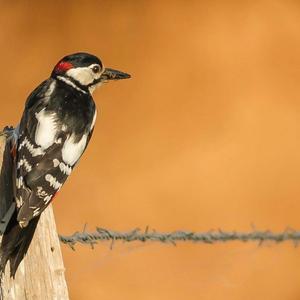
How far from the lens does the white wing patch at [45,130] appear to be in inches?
119

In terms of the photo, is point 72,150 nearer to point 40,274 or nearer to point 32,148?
point 32,148

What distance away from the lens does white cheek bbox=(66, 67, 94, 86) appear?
11.6 feet

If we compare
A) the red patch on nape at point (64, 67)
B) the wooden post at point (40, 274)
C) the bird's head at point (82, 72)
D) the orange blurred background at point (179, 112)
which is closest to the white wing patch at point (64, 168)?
the wooden post at point (40, 274)

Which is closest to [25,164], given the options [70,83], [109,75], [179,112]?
[70,83]

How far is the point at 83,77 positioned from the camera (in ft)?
11.8

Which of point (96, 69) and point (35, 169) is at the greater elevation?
point (96, 69)

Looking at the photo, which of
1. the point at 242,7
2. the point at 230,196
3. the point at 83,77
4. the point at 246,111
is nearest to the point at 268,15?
the point at 242,7

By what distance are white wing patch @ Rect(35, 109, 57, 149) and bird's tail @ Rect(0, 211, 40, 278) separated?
1.45 feet

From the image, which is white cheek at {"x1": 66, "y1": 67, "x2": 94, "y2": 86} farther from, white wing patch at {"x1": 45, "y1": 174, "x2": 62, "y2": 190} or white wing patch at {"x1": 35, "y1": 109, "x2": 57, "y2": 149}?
white wing patch at {"x1": 45, "y1": 174, "x2": 62, "y2": 190}

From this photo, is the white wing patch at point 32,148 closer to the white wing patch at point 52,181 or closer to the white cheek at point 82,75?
the white wing patch at point 52,181

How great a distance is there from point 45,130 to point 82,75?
566mm

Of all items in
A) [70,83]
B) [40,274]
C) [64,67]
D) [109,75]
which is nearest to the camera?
[40,274]

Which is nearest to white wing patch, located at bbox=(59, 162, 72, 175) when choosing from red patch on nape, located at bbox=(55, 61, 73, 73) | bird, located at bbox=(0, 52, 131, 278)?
bird, located at bbox=(0, 52, 131, 278)

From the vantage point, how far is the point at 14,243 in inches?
98.0
